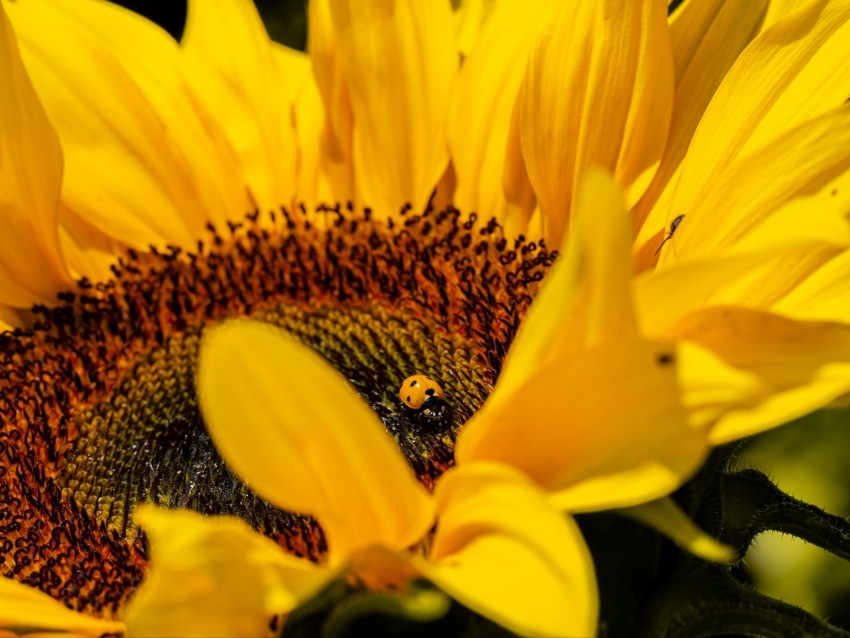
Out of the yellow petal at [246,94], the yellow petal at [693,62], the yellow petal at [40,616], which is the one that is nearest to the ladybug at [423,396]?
the yellow petal at [693,62]

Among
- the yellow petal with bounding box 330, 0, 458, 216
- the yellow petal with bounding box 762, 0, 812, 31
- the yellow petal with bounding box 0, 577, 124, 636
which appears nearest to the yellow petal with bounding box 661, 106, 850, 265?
the yellow petal with bounding box 762, 0, 812, 31

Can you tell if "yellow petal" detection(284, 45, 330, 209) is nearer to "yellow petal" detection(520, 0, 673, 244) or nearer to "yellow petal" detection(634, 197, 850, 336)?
"yellow petal" detection(520, 0, 673, 244)

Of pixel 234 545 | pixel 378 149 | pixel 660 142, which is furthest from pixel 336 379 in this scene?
pixel 378 149

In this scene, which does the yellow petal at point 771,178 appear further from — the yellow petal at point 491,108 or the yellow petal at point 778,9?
the yellow petal at point 491,108

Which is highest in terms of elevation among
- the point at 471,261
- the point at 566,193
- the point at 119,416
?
the point at 566,193

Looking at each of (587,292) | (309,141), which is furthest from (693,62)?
(587,292)

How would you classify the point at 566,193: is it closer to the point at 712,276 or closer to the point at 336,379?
the point at 712,276
